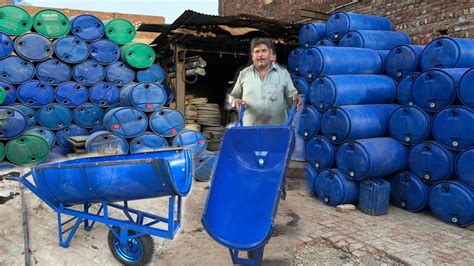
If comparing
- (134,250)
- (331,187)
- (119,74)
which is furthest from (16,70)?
(331,187)

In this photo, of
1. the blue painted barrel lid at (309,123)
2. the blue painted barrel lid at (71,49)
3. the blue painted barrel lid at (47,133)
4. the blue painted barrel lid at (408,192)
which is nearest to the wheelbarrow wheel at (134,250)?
the blue painted barrel lid at (309,123)

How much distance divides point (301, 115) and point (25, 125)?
4.83 meters

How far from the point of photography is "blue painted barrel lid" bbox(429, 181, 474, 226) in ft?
13.9

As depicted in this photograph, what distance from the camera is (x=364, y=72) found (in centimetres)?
588

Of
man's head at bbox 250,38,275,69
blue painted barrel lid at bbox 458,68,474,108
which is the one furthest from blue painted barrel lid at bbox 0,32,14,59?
blue painted barrel lid at bbox 458,68,474,108

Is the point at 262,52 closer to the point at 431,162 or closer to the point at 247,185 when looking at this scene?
the point at 247,185

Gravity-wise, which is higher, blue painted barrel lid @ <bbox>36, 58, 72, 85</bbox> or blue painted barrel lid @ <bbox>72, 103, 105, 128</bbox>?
blue painted barrel lid @ <bbox>36, 58, 72, 85</bbox>

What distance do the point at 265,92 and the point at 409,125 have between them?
255 cm

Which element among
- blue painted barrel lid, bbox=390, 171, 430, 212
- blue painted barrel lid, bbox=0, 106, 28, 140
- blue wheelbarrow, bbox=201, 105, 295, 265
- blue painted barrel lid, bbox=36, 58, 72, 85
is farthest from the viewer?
blue painted barrel lid, bbox=36, 58, 72, 85

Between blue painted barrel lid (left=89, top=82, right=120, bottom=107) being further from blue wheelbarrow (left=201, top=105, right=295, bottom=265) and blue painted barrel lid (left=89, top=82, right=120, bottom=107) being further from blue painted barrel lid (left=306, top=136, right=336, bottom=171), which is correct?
blue wheelbarrow (left=201, top=105, right=295, bottom=265)

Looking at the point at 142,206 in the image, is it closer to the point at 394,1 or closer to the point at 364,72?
the point at 364,72

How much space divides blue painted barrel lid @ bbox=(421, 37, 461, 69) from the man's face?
2.94m

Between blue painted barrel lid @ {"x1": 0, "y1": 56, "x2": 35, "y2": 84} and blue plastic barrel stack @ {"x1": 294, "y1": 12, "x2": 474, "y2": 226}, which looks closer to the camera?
blue plastic barrel stack @ {"x1": 294, "y1": 12, "x2": 474, "y2": 226}

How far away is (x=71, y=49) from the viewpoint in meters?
6.84
